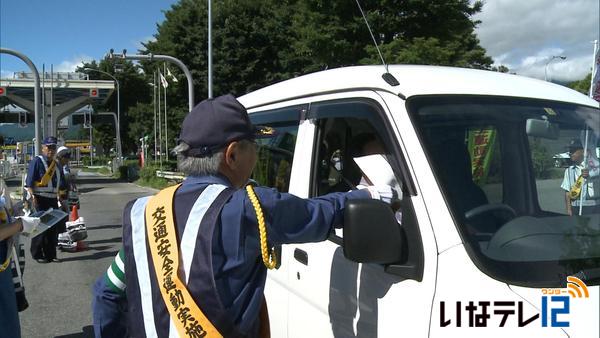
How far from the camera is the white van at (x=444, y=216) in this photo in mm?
1651

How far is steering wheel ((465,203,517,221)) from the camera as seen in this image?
1868 mm

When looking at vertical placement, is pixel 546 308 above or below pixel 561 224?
below

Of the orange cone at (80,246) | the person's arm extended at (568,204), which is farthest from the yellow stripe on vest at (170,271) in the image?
the orange cone at (80,246)

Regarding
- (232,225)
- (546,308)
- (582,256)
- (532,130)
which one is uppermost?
(532,130)

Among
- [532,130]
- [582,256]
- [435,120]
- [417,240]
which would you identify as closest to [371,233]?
[417,240]

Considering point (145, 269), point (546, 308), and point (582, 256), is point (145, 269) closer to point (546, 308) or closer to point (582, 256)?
point (546, 308)

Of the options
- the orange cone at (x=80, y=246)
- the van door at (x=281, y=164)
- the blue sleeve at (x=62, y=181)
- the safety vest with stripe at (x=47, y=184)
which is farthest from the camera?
the orange cone at (x=80, y=246)

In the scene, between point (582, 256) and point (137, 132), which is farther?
point (137, 132)

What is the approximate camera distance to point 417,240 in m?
1.81

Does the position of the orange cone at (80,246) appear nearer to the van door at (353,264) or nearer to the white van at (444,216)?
the white van at (444,216)

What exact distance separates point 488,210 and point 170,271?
119 centimetres

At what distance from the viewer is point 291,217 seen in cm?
167

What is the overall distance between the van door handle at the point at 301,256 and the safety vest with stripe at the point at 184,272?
3.20ft

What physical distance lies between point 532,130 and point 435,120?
23.7 inches
